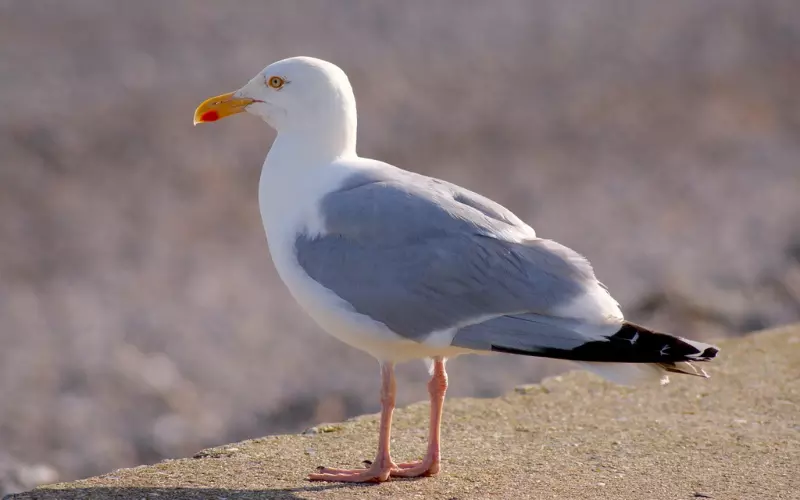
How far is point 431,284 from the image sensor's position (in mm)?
4391

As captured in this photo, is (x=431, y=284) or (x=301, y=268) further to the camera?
(x=301, y=268)

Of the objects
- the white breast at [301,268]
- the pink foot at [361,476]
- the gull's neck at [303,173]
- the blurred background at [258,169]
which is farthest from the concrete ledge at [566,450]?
the blurred background at [258,169]

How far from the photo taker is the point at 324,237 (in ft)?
14.9

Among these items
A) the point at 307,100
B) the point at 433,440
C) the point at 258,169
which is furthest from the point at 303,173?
the point at 258,169

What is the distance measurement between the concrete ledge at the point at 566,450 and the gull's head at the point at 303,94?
1.35 metres

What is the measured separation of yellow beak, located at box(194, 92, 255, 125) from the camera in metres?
5.06

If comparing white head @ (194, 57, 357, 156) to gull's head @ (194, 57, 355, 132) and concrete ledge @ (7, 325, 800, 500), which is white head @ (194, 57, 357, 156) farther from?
concrete ledge @ (7, 325, 800, 500)

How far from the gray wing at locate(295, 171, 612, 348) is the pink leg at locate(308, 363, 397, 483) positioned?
0.36 m

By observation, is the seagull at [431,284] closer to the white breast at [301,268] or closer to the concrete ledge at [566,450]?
the white breast at [301,268]

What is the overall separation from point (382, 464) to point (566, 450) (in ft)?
2.85

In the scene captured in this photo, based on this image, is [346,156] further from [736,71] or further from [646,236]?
[736,71]

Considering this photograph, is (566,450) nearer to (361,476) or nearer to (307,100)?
(361,476)

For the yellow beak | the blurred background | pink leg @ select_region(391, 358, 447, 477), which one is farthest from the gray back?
the blurred background

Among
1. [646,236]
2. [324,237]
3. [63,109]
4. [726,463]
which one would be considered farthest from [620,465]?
[63,109]
